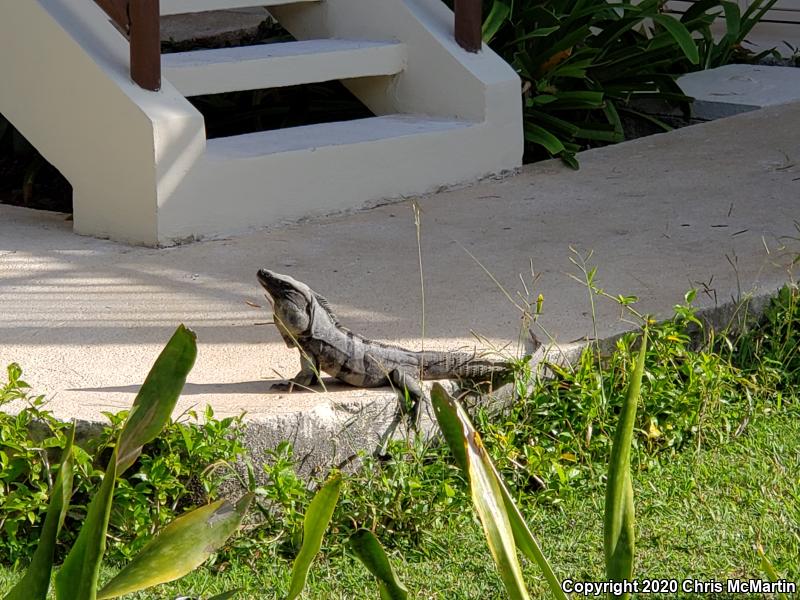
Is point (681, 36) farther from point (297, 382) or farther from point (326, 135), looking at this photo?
point (297, 382)

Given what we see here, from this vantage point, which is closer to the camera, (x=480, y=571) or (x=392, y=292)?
(x=480, y=571)

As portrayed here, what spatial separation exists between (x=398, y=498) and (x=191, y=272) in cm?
161

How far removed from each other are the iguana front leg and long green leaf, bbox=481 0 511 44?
2901 millimetres

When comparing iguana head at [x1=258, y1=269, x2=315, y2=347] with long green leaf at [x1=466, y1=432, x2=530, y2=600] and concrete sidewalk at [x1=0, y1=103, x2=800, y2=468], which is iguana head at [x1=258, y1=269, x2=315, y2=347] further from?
long green leaf at [x1=466, y1=432, x2=530, y2=600]

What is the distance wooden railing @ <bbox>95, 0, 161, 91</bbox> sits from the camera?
454cm

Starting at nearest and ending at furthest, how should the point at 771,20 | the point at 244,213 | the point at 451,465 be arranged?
the point at 451,465 → the point at 244,213 → the point at 771,20

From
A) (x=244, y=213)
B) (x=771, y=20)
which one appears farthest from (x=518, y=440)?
(x=771, y=20)

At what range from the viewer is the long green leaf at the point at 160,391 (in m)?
1.81

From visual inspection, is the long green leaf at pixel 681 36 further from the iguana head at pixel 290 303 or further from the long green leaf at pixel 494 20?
the iguana head at pixel 290 303

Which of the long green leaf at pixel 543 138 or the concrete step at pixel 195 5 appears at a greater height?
the concrete step at pixel 195 5

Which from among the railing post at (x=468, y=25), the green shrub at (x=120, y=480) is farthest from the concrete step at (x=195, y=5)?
the green shrub at (x=120, y=480)

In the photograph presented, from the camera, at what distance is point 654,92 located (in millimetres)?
6500

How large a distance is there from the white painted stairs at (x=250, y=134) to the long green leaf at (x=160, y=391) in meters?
2.77

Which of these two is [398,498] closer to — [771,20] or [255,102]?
[255,102]
